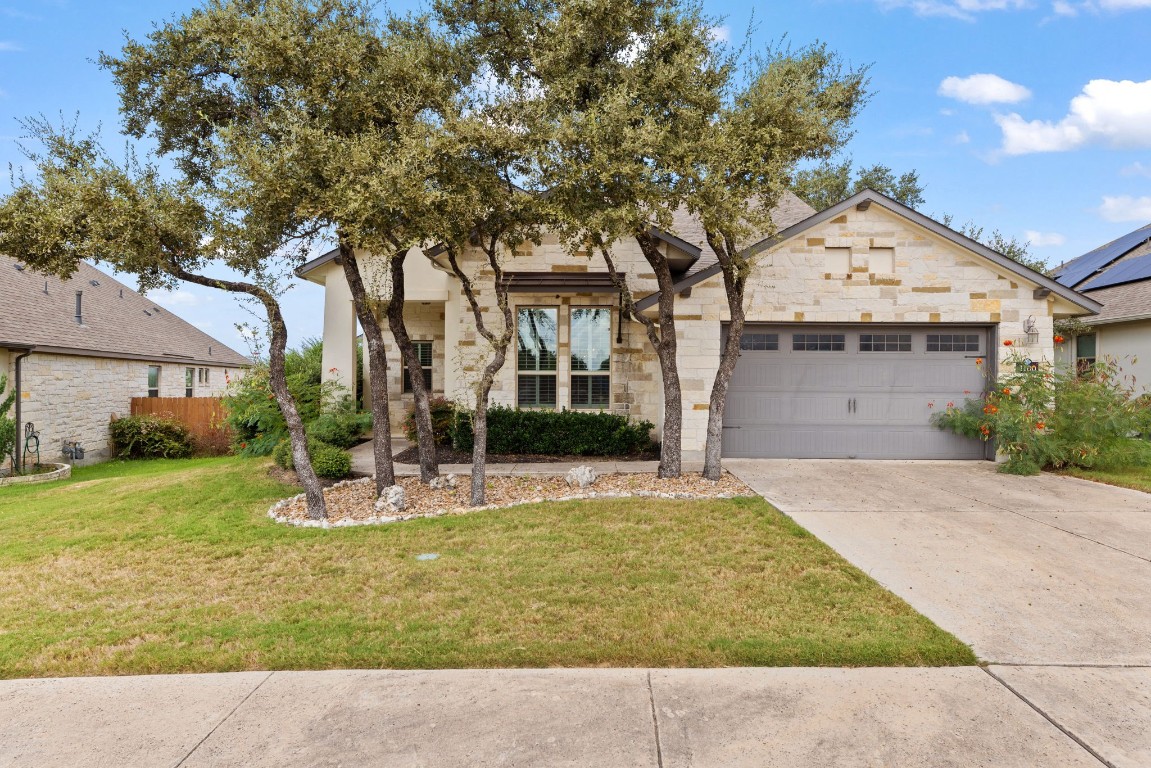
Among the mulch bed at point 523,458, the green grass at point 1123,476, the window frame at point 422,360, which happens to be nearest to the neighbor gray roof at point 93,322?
the window frame at point 422,360

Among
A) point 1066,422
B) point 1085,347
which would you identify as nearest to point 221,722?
point 1066,422

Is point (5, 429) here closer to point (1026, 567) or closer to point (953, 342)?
point (1026, 567)

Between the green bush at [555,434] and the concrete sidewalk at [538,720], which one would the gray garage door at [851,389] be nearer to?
the green bush at [555,434]

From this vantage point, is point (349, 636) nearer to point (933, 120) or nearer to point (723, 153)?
point (723, 153)

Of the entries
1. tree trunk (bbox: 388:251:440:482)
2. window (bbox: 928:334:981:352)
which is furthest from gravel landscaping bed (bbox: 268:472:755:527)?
window (bbox: 928:334:981:352)

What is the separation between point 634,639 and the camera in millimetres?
3752

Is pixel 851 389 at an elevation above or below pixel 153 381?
below

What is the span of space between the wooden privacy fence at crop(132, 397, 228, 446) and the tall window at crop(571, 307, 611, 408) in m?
11.3

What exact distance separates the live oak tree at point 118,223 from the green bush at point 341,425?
4835 mm

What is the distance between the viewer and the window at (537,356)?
38.2ft

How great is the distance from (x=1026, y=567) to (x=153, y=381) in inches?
869

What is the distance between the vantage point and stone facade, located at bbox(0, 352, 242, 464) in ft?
45.9

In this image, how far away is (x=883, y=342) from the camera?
10430 mm

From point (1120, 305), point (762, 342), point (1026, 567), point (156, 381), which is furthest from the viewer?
point (156, 381)
